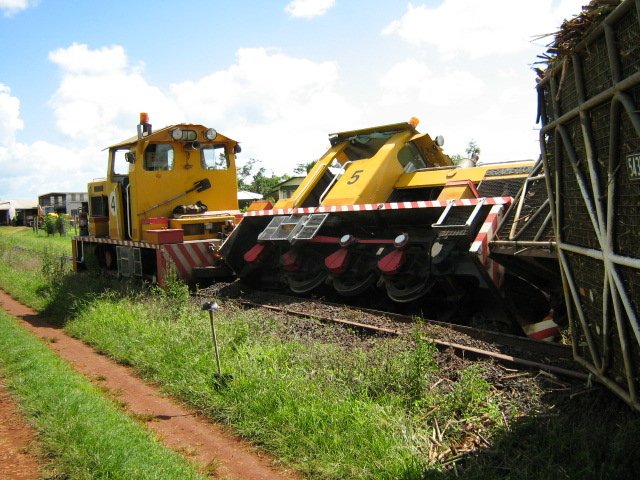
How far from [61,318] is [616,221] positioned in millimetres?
8683

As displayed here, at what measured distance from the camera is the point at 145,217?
11711 millimetres

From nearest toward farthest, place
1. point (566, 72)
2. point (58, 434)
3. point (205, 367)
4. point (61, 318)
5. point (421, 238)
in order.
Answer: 1. point (566, 72)
2. point (58, 434)
3. point (205, 367)
4. point (421, 238)
5. point (61, 318)

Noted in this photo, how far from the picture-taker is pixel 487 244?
20.9 ft

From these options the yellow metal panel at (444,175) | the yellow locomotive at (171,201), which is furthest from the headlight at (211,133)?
the yellow metal panel at (444,175)

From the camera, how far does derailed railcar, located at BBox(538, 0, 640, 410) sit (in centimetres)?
306

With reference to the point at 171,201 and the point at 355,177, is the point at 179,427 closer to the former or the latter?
the point at 355,177

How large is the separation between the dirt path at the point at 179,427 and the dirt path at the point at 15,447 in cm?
84

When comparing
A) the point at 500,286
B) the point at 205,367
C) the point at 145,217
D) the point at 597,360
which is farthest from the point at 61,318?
the point at 597,360

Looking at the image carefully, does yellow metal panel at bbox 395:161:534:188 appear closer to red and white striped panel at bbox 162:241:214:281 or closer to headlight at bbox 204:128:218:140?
red and white striped panel at bbox 162:241:214:281

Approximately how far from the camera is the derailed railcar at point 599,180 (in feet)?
10.0

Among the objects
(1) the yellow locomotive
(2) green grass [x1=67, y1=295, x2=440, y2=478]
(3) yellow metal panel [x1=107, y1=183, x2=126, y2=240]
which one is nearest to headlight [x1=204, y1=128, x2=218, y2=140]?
(1) the yellow locomotive

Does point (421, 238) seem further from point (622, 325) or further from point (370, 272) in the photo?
point (622, 325)

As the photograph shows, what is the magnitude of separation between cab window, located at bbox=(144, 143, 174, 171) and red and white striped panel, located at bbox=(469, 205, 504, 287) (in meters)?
7.10

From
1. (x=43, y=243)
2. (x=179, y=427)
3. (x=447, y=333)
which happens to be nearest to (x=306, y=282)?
(x=447, y=333)
